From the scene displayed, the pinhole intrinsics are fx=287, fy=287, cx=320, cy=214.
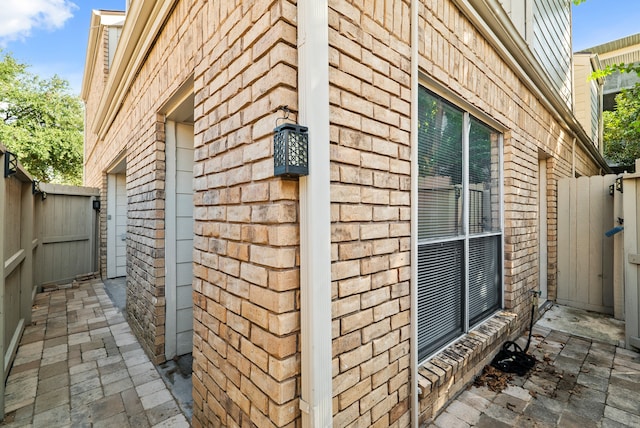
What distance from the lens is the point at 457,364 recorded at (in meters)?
2.08

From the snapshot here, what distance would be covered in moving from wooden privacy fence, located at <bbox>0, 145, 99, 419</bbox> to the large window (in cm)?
323

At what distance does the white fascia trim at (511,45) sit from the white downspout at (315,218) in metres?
1.70

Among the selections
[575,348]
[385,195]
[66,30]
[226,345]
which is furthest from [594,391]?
[66,30]

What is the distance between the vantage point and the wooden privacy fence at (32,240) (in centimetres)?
275

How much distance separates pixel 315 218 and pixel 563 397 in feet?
8.28

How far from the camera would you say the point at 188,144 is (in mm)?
2893

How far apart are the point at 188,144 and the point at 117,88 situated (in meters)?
2.22

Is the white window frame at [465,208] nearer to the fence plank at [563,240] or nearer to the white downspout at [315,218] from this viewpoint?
the white downspout at [315,218]

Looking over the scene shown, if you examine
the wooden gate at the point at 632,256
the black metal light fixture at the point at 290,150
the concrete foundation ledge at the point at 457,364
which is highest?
the black metal light fixture at the point at 290,150

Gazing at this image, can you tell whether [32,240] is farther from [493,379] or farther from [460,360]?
[493,379]

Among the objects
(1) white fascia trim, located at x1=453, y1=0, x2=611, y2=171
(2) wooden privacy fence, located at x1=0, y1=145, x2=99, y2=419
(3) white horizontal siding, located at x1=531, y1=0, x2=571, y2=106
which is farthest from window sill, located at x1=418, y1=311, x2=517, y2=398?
(3) white horizontal siding, located at x1=531, y1=0, x2=571, y2=106

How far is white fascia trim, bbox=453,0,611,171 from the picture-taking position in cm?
241

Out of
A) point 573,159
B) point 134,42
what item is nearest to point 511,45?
point 573,159

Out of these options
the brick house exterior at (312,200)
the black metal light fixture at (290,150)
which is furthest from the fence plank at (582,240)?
the black metal light fixture at (290,150)
